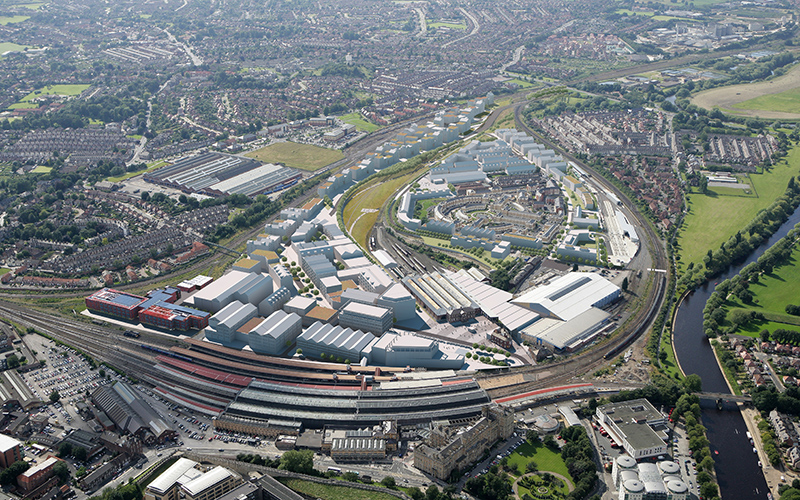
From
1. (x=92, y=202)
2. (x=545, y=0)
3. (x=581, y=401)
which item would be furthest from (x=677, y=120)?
(x=545, y=0)

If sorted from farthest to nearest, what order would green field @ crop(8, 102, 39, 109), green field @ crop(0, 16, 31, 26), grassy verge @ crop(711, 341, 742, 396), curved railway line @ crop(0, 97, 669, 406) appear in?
1. green field @ crop(0, 16, 31, 26)
2. green field @ crop(8, 102, 39, 109)
3. curved railway line @ crop(0, 97, 669, 406)
4. grassy verge @ crop(711, 341, 742, 396)

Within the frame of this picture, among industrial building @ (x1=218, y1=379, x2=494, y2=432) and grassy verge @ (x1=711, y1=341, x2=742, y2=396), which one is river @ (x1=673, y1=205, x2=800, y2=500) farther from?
industrial building @ (x1=218, y1=379, x2=494, y2=432)

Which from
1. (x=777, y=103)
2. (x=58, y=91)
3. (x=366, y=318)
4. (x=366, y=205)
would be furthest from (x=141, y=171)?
(x=777, y=103)

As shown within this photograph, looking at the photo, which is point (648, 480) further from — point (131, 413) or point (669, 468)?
point (131, 413)

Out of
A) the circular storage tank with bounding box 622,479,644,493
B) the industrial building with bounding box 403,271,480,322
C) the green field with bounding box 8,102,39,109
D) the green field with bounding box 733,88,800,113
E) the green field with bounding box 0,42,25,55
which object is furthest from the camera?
the green field with bounding box 0,42,25,55

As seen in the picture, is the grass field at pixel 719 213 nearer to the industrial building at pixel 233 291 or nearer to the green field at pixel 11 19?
the industrial building at pixel 233 291

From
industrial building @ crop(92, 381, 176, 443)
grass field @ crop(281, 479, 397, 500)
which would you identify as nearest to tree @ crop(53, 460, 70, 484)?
industrial building @ crop(92, 381, 176, 443)
